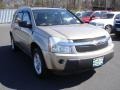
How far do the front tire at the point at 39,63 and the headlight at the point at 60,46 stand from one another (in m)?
0.54

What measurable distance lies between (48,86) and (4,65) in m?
2.38

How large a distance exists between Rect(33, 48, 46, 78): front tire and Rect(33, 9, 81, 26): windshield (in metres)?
0.87

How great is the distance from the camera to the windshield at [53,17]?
22.9 ft

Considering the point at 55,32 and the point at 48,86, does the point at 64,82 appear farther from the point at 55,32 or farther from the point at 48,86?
the point at 55,32

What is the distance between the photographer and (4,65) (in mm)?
7738

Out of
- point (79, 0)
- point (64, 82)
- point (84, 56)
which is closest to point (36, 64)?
point (64, 82)

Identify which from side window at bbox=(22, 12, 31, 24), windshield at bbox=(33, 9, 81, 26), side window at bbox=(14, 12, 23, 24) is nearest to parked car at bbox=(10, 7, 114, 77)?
windshield at bbox=(33, 9, 81, 26)

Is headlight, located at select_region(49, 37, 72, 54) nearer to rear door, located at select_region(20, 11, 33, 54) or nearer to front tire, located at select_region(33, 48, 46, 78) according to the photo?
front tire, located at select_region(33, 48, 46, 78)

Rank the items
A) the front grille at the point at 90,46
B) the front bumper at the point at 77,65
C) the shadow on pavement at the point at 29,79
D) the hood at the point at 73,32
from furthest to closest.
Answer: the shadow on pavement at the point at 29,79 < the hood at the point at 73,32 < the front grille at the point at 90,46 < the front bumper at the point at 77,65

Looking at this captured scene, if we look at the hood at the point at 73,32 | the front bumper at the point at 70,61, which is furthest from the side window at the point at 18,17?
the front bumper at the point at 70,61

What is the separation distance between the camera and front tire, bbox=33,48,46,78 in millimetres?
6013

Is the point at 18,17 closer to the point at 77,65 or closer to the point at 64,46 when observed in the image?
the point at 64,46

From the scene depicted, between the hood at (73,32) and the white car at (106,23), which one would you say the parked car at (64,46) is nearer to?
the hood at (73,32)

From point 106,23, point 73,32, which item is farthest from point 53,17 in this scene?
point 106,23
